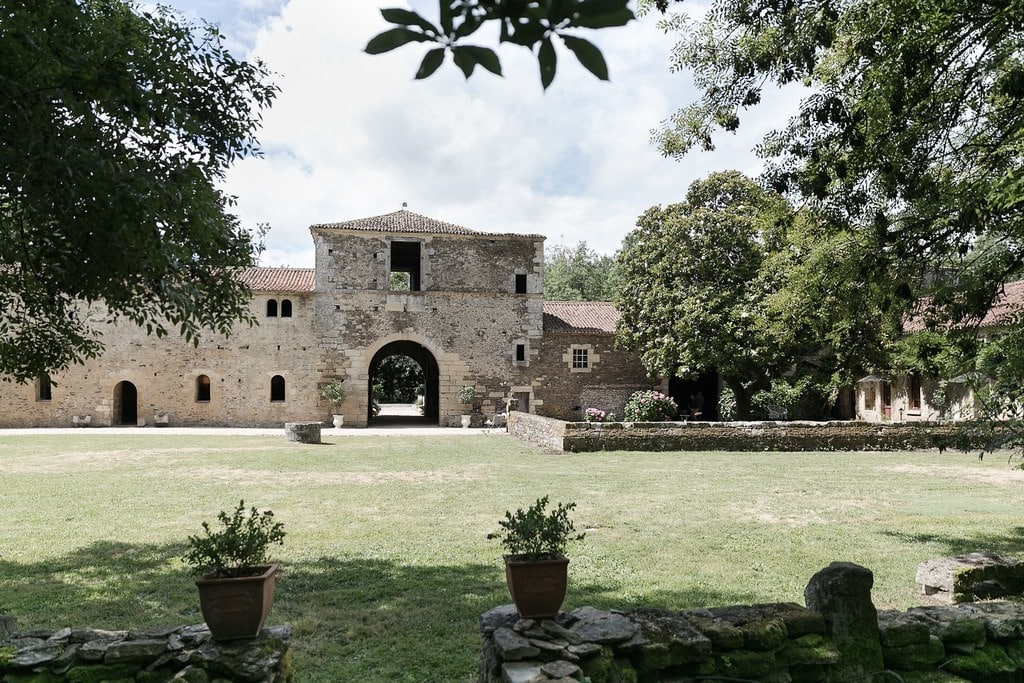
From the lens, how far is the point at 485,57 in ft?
5.06

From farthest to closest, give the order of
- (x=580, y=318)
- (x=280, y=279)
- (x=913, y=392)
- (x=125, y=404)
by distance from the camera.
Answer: (x=580, y=318), (x=125, y=404), (x=280, y=279), (x=913, y=392)

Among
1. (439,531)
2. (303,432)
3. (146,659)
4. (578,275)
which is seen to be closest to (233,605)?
(146,659)

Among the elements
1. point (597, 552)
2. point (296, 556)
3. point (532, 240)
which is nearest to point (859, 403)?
point (532, 240)

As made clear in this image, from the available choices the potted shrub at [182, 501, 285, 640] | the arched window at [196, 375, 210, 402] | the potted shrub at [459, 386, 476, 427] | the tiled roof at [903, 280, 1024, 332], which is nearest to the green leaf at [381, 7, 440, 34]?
the potted shrub at [182, 501, 285, 640]

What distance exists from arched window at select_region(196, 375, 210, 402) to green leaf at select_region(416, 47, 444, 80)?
27.9m

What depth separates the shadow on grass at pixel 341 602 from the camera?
4.40 metres

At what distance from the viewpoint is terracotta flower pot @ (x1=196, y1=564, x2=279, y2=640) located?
11.4 feet

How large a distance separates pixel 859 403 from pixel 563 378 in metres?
13.0

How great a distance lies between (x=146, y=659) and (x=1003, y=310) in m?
22.9

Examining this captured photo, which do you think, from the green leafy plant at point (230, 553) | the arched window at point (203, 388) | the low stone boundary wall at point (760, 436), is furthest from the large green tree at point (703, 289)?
the green leafy plant at point (230, 553)

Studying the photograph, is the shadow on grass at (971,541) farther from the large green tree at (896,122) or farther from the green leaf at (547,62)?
the green leaf at (547,62)

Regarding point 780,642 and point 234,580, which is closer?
point 234,580

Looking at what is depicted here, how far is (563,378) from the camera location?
2812 centimetres

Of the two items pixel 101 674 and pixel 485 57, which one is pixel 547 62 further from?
pixel 101 674
